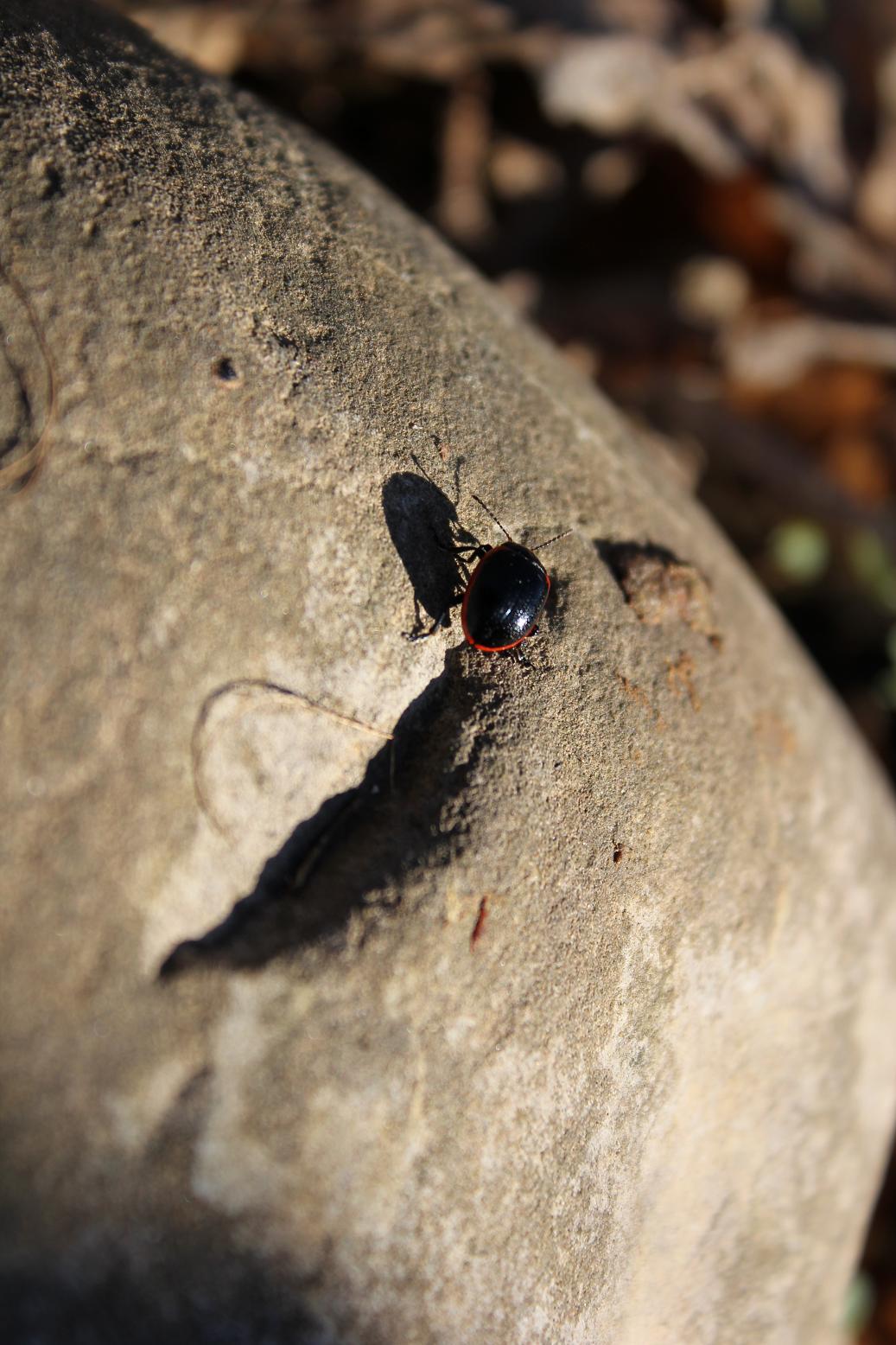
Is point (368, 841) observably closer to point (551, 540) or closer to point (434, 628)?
point (434, 628)

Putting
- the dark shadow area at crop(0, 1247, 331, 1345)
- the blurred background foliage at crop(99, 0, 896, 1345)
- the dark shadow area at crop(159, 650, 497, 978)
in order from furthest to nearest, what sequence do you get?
the blurred background foliage at crop(99, 0, 896, 1345)
the dark shadow area at crop(159, 650, 497, 978)
the dark shadow area at crop(0, 1247, 331, 1345)

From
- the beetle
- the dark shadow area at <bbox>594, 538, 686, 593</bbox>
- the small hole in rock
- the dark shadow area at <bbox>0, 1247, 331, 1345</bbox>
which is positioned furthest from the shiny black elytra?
the dark shadow area at <bbox>0, 1247, 331, 1345</bbox>

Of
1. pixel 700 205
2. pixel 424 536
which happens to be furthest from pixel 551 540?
pixel 700 205

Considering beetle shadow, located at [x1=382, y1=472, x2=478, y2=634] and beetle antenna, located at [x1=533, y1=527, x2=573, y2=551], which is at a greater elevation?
beetle antenna, located at [x1=533, y1=527, x2=573, y2=551]

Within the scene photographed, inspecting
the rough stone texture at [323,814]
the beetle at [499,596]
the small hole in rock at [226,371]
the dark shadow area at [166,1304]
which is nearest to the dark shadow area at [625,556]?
the rough stone texture at [323,814]

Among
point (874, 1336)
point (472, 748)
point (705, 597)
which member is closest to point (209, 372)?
point (472, 748)

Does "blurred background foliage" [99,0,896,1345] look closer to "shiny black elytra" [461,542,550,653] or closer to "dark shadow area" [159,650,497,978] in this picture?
"shiny black elytra" [461,542,550,653]

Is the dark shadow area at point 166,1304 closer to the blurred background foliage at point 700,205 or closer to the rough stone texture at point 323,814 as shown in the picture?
the rough stone texture at point 323,814
